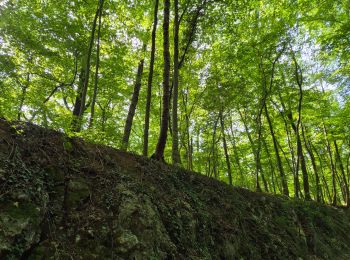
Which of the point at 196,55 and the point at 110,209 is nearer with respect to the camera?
the point at 110,209

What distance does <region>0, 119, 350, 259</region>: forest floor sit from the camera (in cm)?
362

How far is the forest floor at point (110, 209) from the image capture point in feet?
11.9

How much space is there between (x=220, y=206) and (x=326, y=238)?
656cm

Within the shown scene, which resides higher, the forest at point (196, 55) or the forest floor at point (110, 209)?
the forest at point (196, 55)

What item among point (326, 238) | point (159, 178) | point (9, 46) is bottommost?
point (326, 238)

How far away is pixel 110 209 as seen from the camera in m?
4.58

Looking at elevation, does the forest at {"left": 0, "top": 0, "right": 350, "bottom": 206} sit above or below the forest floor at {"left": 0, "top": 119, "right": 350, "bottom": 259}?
above

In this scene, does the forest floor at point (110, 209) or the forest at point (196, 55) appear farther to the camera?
the forest at point (196, 55)

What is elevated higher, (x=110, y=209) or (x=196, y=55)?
(x=196, y=55)

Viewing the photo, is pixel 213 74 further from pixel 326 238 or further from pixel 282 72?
pixel 326 238

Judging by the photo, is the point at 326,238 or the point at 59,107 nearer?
the point at 326,238

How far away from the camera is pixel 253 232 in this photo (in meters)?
7.43

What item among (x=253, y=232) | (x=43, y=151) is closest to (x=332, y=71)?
(x=253, y=232)

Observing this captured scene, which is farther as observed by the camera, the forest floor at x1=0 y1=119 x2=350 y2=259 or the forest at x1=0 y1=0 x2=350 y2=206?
the forest at x1=0 y1=0 x2=350 y2=206
